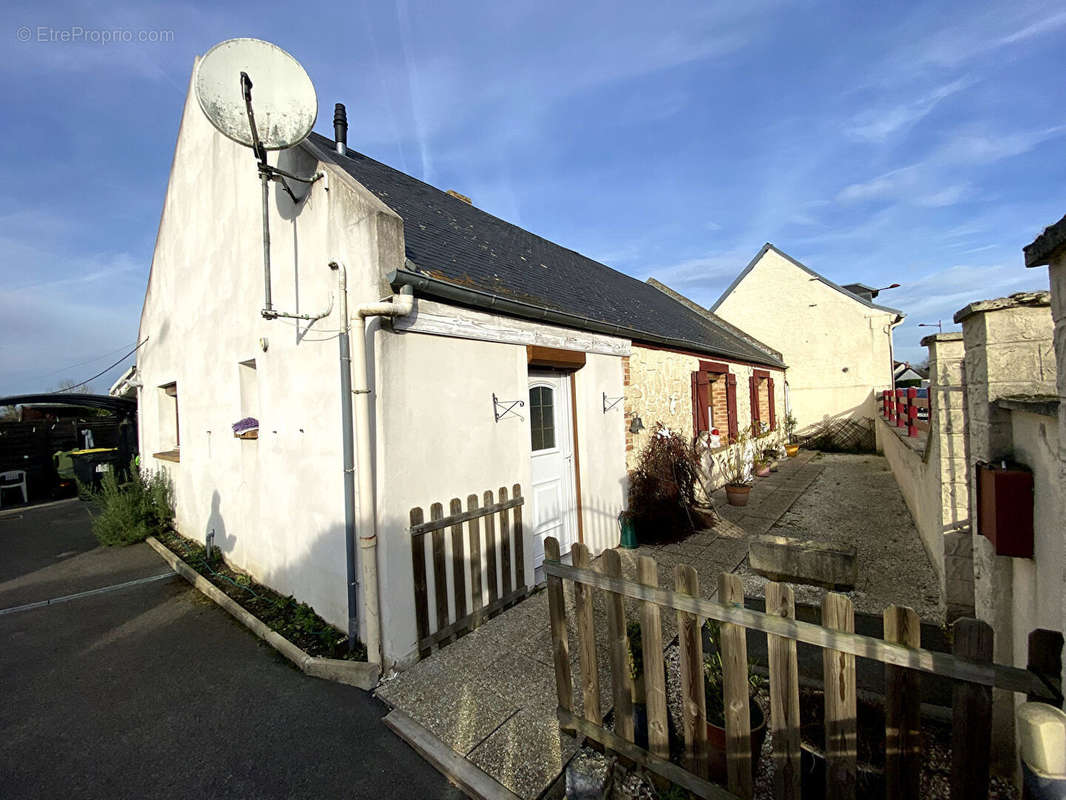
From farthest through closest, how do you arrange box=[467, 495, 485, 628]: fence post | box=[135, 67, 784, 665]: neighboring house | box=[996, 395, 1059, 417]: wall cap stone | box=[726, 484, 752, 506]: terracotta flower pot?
box=[726, 484, 752, 506]: terracotta flower pot < box=[467, 495, 485, 628]: fence post < box=[135, 67, 784, 665]: neighboring house < box=[996, 395, 1059, 417]: wall cap stone

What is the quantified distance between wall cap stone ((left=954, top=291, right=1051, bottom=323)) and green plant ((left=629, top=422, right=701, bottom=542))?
12.9 ft

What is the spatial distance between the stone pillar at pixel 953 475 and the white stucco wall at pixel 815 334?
536 inches

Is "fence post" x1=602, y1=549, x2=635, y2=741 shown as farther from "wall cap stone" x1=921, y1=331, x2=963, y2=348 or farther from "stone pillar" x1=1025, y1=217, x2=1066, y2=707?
"wall cap stone" x1=921, y1=331, x2=963, y2=348

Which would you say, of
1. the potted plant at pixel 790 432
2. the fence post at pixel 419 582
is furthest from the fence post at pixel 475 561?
the potted plant at pixel 790 432

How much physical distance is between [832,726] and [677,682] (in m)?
1.37

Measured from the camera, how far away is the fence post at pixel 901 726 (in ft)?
5.23

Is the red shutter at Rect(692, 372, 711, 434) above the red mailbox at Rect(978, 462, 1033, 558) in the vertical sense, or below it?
above

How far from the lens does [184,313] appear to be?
6543mm

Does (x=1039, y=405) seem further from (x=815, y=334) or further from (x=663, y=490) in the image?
(x=815, y=334)

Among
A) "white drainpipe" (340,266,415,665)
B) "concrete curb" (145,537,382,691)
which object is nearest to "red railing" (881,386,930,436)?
"white drainpipe" (340,266,415,665)

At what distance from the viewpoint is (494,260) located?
5.65 meters

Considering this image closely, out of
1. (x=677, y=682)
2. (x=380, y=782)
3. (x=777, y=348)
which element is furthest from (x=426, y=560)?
(x=777, y=348)

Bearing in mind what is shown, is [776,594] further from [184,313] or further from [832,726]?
[184,313]

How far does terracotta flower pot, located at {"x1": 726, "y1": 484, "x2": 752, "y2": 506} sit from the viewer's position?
7816mm
